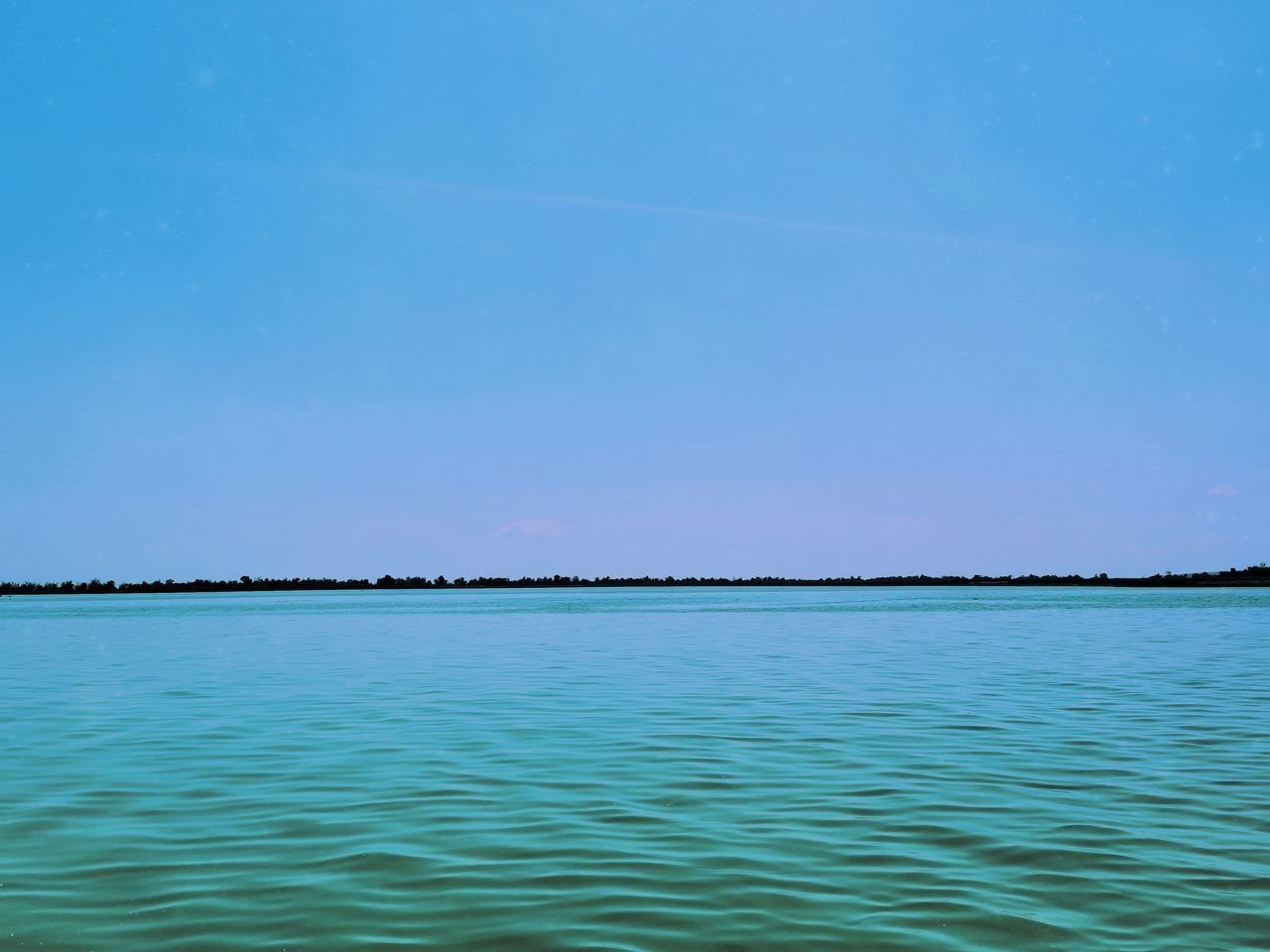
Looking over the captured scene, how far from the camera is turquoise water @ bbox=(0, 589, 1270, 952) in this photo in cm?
888

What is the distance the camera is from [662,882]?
1000cm

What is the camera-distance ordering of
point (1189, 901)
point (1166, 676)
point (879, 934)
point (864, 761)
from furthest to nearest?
1. point (1166, 676)
2. point (864, 761)
3. point (1189, 901)
4. point (879, 934)

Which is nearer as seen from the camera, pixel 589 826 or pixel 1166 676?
pixel 589 826

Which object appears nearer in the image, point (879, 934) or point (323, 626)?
point (879, 934)

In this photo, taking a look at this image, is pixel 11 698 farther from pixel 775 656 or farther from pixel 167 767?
pixel 775 656

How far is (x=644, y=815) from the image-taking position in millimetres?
13008

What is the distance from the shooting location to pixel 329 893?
9.77 meters

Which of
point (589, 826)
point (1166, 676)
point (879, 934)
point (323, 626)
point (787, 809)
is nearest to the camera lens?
point (879, 934)

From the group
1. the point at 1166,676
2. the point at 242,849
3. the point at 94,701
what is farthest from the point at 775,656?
the point at 242,849

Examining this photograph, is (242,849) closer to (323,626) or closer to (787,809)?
(787,809)

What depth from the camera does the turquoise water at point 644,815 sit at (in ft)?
29.1

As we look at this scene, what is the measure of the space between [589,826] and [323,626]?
68685mm

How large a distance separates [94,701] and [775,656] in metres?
24.1

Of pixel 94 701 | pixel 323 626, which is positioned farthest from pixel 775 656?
pixel 323 626
